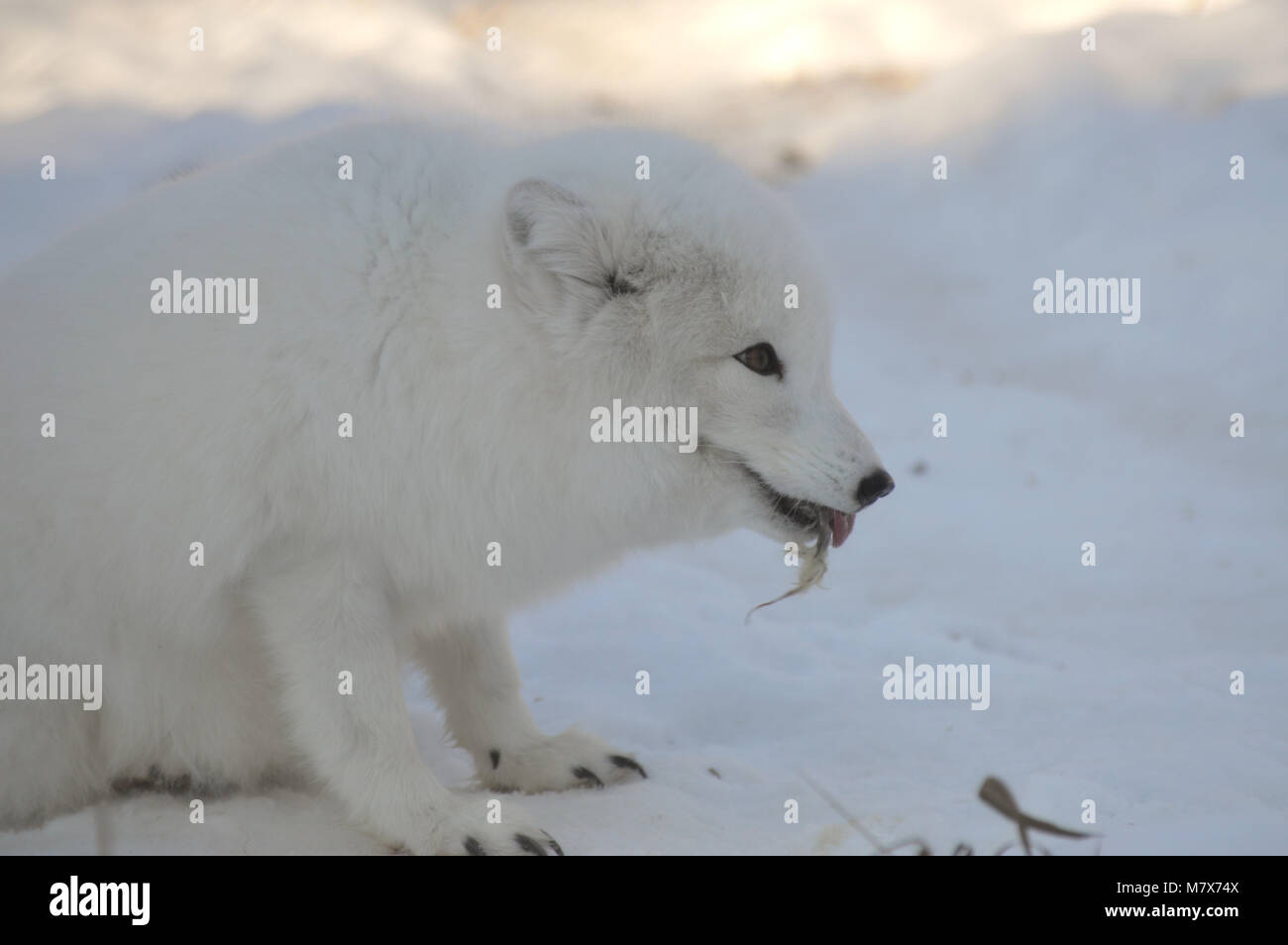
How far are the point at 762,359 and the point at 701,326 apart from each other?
0.59 ft

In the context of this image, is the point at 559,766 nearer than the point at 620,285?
No

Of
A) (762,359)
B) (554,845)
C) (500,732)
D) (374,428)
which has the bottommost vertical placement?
(554,845)

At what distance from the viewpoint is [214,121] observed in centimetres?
834

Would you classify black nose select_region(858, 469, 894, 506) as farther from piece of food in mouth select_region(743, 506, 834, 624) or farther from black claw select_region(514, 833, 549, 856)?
black claw select_region(514, 833, 549, 856)

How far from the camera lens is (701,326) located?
3035 millimetres

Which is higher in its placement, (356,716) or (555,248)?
(555,248)

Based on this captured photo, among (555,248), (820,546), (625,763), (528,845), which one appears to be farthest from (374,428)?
(625,763)

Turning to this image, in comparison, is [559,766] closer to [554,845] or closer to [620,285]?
[554,845]

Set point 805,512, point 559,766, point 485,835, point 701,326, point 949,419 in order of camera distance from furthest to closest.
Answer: point 949,419, point 559,766, point 805,512, point 701,326, point 485,835

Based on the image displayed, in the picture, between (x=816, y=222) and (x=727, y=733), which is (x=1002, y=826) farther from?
(x=816, y=222)

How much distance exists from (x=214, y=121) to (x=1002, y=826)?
7.33 meters

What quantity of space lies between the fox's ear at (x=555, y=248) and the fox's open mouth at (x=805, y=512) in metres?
0.62

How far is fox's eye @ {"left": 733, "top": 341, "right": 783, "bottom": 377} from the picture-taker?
306 centimetres

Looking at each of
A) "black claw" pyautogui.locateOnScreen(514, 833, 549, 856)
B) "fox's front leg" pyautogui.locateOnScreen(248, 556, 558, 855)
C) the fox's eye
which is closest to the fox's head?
the fox's eye
